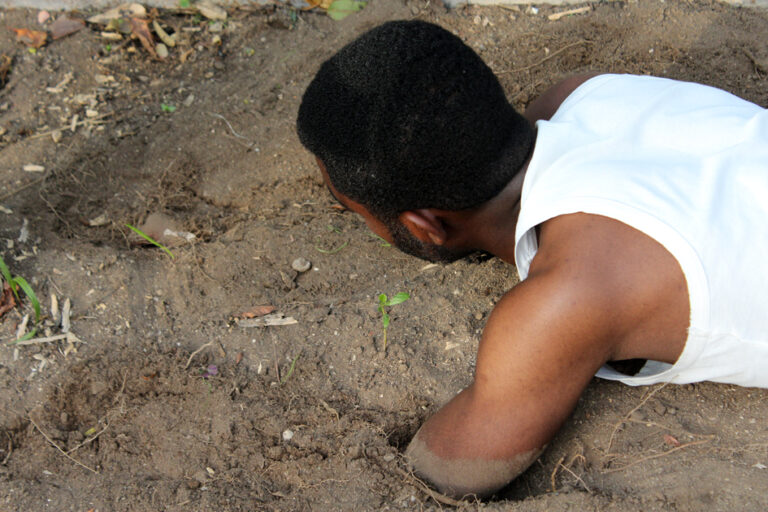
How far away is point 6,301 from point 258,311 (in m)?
0.91

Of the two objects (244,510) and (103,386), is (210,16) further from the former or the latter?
(244,510)

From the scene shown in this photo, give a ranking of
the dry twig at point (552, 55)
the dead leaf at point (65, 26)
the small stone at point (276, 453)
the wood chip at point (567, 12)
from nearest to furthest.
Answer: the small stone at point (276, 453) → the dry twig at point (552, 55) → the wood chip at point (567, 12) → the dead leaf at point (65, 26)

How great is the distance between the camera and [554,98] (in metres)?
2.37

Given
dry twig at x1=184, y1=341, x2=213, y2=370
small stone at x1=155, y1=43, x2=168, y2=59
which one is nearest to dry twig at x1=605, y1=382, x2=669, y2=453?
dry twig at x1=184, y1=341, x2=213, y2=370

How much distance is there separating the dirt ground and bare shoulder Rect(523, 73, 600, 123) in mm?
576

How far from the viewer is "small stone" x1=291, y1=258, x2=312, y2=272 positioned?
2.69m

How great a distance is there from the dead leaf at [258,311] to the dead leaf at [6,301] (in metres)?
0.83

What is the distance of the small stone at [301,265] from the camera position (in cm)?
269

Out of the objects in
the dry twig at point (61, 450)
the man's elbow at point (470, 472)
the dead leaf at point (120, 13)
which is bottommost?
the dry twig at point (61, 450)

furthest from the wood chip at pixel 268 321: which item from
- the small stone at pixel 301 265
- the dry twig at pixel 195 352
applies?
the small stone at pixel 301 265

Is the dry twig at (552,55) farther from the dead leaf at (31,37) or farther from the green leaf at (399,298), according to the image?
the dead leaf at (31,37)

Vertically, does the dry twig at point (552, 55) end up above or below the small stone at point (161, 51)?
above

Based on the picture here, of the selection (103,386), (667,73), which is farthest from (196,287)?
(667,73)

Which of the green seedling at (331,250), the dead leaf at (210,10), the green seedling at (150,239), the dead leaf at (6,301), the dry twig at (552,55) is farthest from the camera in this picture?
the dead leaf at (210,10)
